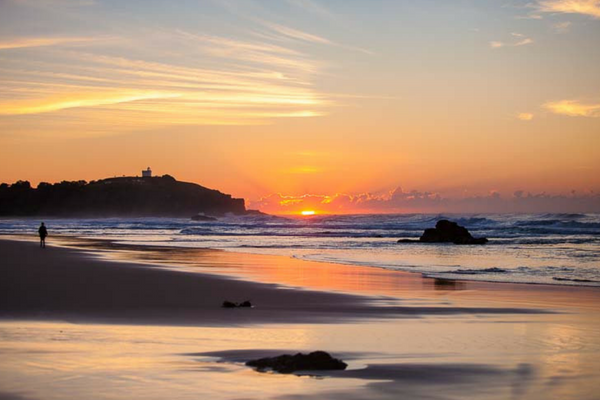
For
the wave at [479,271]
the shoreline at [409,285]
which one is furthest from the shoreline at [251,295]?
the wave at [479,271]

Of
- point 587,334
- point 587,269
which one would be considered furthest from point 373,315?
point 587,269

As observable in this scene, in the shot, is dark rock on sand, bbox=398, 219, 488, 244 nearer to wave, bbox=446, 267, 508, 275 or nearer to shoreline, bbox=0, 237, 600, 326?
wave, bbox=446, 267, 508, 275

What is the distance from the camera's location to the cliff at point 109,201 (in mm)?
180750

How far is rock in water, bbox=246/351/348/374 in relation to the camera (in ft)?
→ 25.5

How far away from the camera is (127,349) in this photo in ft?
29.0

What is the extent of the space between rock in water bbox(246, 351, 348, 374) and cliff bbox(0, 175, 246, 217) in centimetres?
17310

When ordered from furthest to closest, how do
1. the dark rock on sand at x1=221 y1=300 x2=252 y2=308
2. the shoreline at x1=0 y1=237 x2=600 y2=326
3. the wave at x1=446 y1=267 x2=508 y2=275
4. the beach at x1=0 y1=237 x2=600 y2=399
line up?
1. the wave at x1=446 y1=267 x2=508 y2=275
2. the dark rock on sand at x1=221 y1=300 x2=252 y2=308
3. the shoreline at x1=0 y1=237 x2=600 y2=326
4. the beach at x1=0 y1=237 x2=600 y2=399

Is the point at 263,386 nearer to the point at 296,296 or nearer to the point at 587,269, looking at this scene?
the point at 296,296

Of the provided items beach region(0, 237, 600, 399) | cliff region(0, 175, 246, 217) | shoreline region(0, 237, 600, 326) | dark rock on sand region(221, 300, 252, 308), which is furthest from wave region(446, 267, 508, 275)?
cliff region(0, 175, 246, 217)

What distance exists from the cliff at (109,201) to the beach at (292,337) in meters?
165

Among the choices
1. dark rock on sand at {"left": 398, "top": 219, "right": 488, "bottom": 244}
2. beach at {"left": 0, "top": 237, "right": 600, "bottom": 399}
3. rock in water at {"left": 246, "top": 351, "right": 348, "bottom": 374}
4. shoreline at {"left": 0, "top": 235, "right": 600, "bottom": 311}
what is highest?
dark rock on sand at {"left": 398, "top": 219, "right": 488, "bottom": 244}

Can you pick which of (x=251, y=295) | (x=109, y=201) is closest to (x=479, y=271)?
(x=251, y=295)

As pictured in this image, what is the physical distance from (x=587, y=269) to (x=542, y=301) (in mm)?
8709

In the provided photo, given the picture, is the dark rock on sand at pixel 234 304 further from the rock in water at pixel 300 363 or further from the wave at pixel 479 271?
Answer: the wave at pixel 479 271
